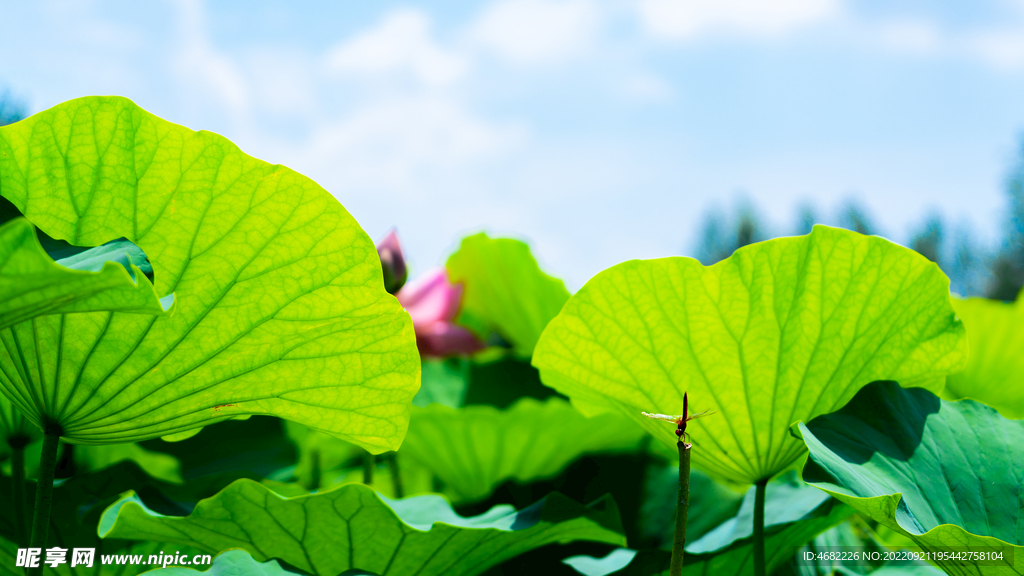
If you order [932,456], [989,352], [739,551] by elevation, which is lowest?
[739,551]

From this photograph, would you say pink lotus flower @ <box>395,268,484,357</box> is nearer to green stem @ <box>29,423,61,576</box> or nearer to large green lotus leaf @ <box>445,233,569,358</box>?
large green lotus leaf @ <box>445,233,569,358</box>

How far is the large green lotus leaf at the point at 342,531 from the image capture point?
528 millimetres

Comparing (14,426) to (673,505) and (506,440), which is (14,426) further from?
(673,505)

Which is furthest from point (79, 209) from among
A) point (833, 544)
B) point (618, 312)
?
point (833, 544)

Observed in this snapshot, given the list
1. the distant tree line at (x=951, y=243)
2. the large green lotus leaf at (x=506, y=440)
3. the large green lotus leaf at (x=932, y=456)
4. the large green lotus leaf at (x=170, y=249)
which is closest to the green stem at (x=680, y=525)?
the large green lotus leaf at (x=932, y=456)

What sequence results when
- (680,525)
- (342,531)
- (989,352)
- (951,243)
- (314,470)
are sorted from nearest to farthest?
(680,525)
(342,531)
(314,470)
(989,352)
(951,243)

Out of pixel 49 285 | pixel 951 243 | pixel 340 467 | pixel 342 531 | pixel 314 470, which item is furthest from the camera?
pixel 951 243

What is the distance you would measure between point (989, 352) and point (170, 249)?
1225 mm

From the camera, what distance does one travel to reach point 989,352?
1.10m

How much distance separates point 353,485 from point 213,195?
0.25 metres

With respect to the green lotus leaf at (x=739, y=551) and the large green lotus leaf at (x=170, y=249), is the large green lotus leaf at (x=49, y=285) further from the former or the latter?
the green lotus leaf at (x=739, y=551)

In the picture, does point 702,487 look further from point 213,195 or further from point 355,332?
point 213,195

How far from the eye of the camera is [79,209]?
468mm

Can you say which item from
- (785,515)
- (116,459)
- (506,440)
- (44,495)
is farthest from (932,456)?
(116,459)
